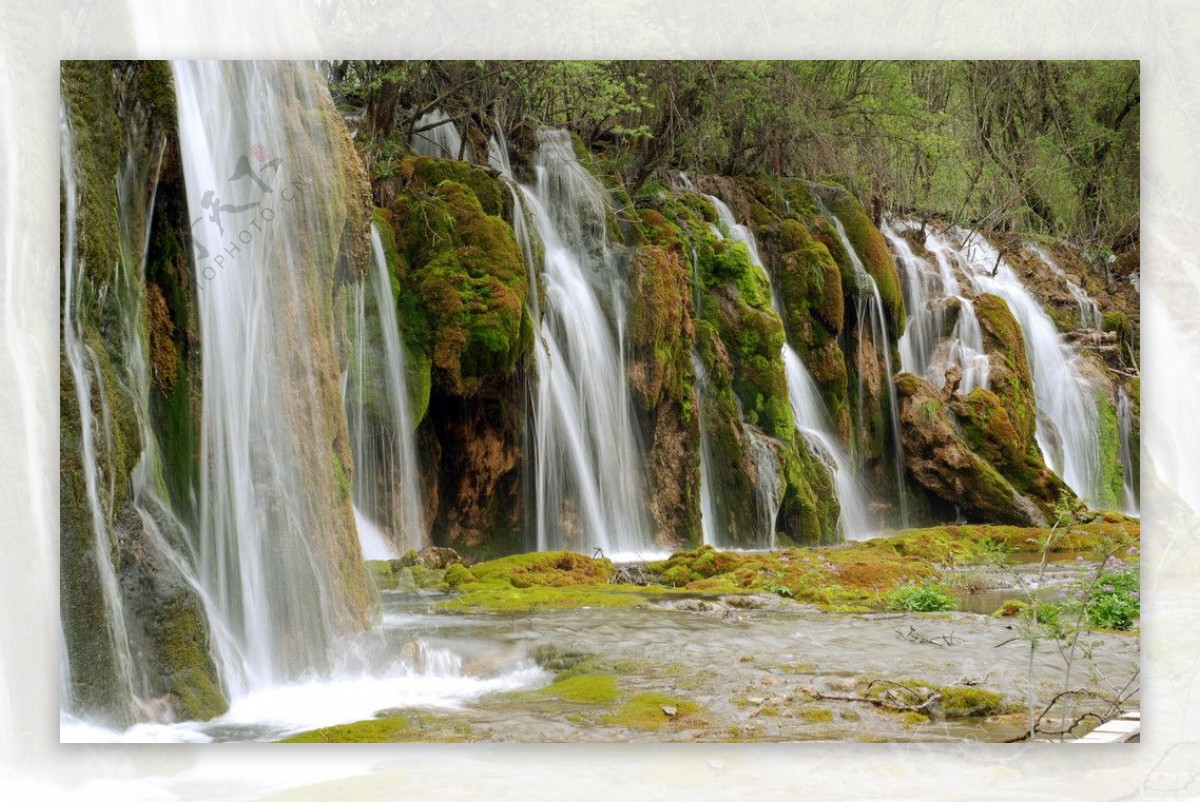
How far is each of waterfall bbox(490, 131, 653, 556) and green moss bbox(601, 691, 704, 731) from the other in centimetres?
89

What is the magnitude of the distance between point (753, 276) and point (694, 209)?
50cm

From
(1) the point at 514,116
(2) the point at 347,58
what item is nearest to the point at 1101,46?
(1) the point at 514,116

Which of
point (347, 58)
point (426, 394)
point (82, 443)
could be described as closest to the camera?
point (82, 443)

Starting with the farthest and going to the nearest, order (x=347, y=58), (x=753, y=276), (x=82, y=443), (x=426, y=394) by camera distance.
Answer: (x=753, y=276) < (x=426, y=394) < (x=347, y=58) < (x=82, y=443)

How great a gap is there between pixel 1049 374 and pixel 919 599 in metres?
1.43

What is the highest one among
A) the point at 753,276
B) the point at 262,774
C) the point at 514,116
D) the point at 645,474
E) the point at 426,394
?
the point at 514,116

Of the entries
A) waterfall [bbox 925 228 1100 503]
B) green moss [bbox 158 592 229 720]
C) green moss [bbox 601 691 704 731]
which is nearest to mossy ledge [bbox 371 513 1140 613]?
waterfall [bbox 925 228 1100 503]

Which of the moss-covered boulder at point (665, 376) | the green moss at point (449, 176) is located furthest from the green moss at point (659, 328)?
the green moss at point (449, 176)

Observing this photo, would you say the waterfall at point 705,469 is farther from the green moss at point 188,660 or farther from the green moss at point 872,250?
the green moss at point 188,660

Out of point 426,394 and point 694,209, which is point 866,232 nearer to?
point 694,209

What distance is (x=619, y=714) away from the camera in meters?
5.57

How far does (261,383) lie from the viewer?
5613 mm

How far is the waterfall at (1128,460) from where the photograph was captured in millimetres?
5891

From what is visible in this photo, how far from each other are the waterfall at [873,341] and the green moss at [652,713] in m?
1.57
